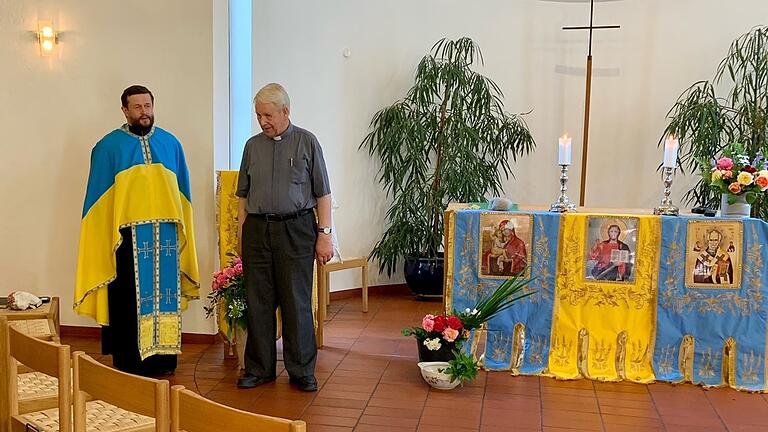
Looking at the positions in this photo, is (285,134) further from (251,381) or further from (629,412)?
(629,412)

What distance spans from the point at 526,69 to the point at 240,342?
3.51m

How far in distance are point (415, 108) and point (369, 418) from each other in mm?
3092

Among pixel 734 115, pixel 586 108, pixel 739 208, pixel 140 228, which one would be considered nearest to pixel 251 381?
pixel 140 228

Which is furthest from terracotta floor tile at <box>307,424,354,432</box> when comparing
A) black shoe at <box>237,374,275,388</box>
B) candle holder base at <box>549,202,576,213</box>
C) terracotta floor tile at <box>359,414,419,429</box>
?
candle holder base at <box>549,202,576,213</box>

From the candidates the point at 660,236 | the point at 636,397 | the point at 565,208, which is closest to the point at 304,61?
the point at 565,208

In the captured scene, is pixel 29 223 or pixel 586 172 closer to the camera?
pixel 29 223

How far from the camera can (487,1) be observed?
6270 millimetres

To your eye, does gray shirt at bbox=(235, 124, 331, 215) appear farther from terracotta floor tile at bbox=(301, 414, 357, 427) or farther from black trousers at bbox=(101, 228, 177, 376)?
terracotta floor tile at bbox=(301, 414, 357, 427)

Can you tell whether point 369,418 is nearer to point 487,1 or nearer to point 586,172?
point 586,172

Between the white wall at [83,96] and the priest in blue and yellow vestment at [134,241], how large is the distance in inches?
20.5

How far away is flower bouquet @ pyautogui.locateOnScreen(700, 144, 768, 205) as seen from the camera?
383 centimetres

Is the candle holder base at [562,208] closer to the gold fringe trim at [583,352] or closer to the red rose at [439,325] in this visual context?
the gold fringe trim at [583,352]

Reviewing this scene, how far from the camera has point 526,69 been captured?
6.27m

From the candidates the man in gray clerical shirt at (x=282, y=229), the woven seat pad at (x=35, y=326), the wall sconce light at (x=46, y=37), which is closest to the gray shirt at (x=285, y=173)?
the man in gray clerical shirt at (x=282, y=229)
